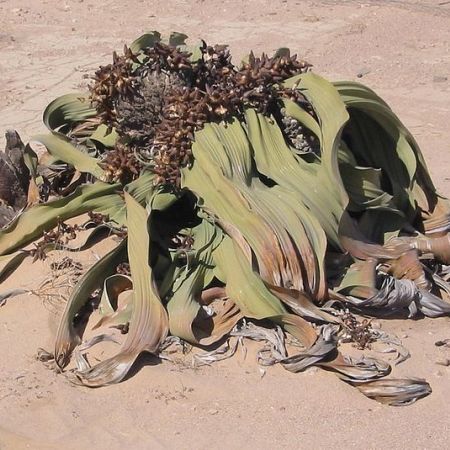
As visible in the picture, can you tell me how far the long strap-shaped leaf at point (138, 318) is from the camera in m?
3.17

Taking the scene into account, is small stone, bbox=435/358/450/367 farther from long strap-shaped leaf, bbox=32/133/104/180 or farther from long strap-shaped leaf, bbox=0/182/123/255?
long strap-shaped leaf, bbox=32/133/104/180

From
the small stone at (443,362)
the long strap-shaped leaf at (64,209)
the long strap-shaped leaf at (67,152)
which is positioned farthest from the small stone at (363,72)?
the small stone at (443,362)

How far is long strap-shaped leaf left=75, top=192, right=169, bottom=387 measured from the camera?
3.17 m

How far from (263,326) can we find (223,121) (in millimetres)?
762

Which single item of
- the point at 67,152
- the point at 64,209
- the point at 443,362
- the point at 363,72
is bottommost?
the point at 363,72

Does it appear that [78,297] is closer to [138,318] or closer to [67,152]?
[138,318]

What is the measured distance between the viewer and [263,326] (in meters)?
3.35

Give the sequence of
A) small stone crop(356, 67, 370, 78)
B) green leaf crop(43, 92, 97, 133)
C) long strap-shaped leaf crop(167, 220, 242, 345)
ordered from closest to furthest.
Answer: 1. long strap-shaped leaf crop(167, 220, 242, 345)
2. green leaf crop(43, 92, 97, 133)
3. small stone crop(356, 67, 370, 78)

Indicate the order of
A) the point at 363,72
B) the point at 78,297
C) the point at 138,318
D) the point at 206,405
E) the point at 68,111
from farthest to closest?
the point at 363,72, the point at 68,111, the point at 78,297, the point at 138,318, the point at 206,405

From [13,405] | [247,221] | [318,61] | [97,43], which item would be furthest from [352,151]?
[97,43]

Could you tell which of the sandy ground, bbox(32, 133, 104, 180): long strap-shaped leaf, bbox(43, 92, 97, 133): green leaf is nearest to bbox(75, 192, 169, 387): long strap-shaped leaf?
the sandy ground

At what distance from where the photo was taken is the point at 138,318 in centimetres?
326

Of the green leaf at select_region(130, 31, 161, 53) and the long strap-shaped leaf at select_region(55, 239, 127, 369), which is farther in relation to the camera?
the green leaf at select_region(130, 31, 161, 53)

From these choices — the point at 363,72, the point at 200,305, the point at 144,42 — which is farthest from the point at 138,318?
the point at 363,72
